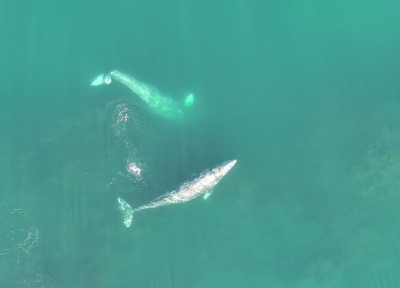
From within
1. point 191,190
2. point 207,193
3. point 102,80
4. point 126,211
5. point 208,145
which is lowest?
point 207,193

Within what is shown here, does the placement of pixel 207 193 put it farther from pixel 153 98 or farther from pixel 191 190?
pixel 153 98

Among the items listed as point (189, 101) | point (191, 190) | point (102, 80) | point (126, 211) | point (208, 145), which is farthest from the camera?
point (102, 80)

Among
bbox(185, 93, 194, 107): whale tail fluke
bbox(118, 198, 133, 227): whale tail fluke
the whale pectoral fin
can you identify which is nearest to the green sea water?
bbox(118, 198, 133, 227): whale tail fluke

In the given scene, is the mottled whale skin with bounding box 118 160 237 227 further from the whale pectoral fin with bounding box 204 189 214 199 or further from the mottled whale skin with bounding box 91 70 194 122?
the mottled whale skin with bounding box 91 70 194 122

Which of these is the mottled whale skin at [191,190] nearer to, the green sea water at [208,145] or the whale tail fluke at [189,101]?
the green sea water at [208,145]

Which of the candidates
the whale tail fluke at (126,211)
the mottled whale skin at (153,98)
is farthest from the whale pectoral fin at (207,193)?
the mottled whale skin at (153,98)

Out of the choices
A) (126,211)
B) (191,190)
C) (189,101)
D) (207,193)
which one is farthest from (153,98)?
(126,211)

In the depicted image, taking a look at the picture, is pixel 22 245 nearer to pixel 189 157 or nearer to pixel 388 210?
pixel 189 157
